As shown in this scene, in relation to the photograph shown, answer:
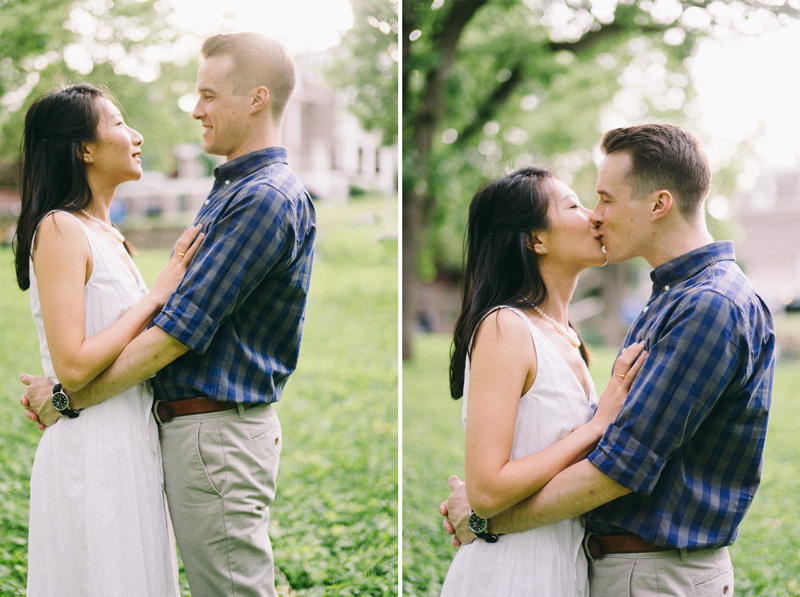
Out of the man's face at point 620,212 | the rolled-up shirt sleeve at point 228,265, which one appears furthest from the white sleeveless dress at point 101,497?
the man's face at point 620,212

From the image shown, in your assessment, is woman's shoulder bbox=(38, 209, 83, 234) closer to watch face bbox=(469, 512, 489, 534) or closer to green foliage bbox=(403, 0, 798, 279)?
watch face bbox=(469, 512, 489, 534)

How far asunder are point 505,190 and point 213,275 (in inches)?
36.2

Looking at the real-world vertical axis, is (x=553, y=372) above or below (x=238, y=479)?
above

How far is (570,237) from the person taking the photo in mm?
2191

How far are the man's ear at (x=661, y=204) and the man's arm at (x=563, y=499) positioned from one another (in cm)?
74

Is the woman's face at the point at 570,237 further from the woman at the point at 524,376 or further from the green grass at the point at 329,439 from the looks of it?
the green grass at the point at 329,439

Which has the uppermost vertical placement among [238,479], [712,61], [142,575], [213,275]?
[712,61]

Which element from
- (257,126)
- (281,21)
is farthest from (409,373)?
(257,126)

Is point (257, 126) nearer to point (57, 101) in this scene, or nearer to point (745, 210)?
point (57, 101)

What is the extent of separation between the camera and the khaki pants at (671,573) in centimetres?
192

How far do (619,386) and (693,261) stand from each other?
16.3 inches

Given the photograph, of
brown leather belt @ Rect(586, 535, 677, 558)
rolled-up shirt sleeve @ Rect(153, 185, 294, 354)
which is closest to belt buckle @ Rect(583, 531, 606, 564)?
brown leather belt @ Rect(586, 535, 677, 558)

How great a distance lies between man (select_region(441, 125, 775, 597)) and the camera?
181 cm

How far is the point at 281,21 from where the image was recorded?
9688mm
